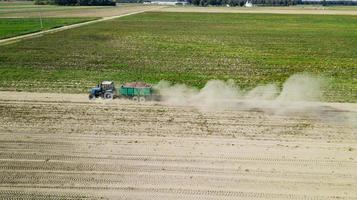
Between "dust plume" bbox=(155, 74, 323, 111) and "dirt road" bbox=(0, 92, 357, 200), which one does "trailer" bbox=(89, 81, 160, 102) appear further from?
"dust plume" bbox=(155, 74, 323, 111)

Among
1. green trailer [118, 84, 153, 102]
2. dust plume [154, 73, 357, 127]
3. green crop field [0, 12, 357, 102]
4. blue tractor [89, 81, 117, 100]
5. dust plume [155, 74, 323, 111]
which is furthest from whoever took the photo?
green crop field [0, 12, 357, 102]

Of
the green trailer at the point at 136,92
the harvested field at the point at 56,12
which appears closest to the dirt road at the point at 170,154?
the green trailer at the point at 136,92

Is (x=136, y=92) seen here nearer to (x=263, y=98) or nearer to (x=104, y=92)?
(x=104, y=92)

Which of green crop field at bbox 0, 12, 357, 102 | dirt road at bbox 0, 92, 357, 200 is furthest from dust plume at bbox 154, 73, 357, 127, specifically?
green crop field at bbox 0, 12, 357, 102

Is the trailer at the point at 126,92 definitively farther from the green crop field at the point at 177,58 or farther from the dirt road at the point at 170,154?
the green crop field at the point at 177,58

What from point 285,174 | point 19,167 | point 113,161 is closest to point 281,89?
point 285,174

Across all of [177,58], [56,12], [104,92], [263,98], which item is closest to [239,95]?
[263,98]

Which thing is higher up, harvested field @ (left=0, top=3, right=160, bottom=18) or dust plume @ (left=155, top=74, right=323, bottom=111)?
harvested field @ (left=0, top=3, right=160, bottom=18)

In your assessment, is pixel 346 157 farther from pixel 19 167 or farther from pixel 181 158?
pixel 19 167
